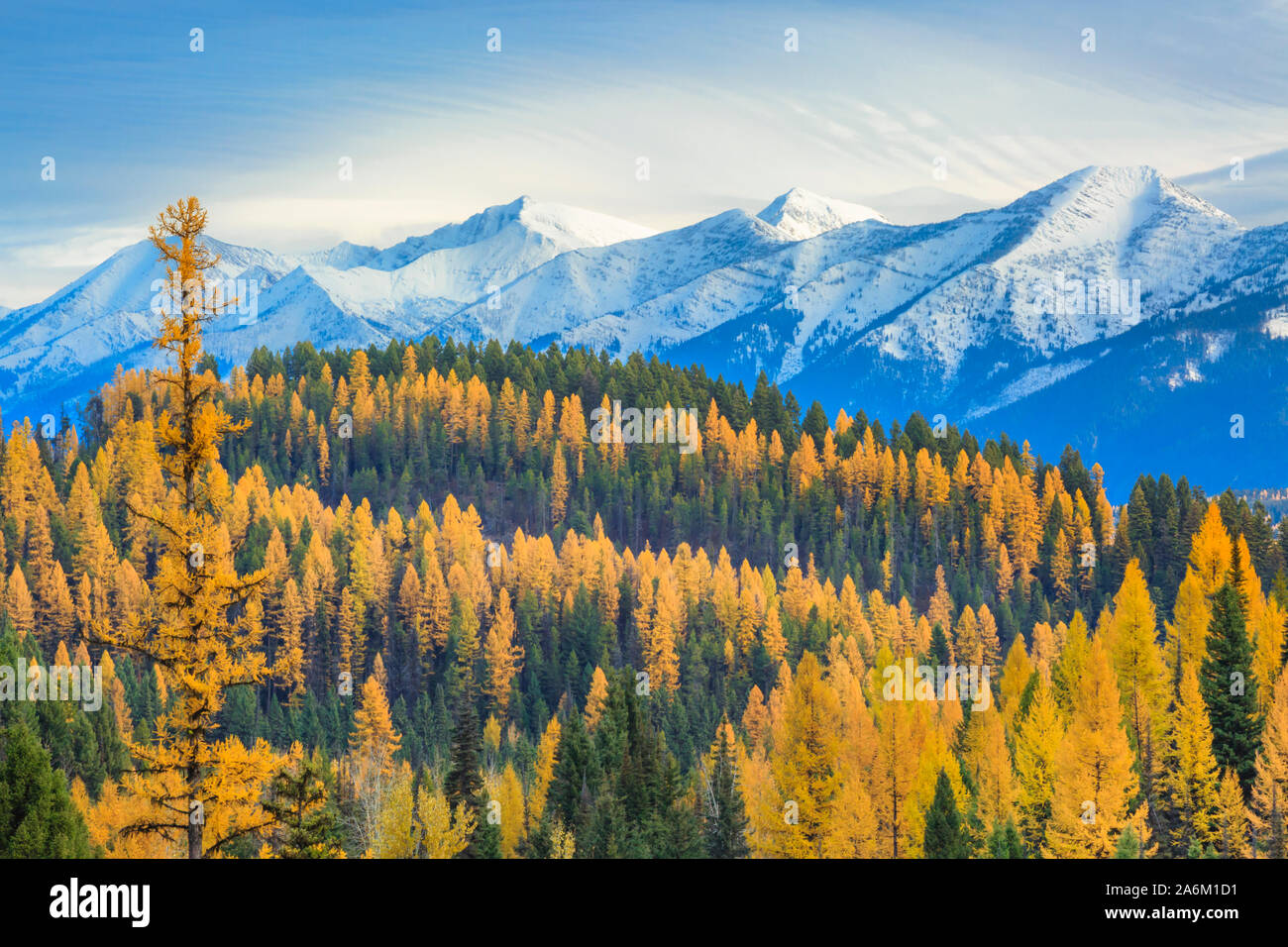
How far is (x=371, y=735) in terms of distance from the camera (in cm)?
12406

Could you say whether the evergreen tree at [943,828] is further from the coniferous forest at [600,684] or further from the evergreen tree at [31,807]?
the evergreen tree at [31,807]

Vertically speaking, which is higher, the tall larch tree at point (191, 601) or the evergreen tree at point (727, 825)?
the tall larch tree at point (191, 601)

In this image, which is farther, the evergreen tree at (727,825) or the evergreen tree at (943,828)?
the evergreen tree at (727,825)

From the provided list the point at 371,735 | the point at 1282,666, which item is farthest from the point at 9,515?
the point at 1282,666

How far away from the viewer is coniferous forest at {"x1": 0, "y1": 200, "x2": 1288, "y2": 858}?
128ft

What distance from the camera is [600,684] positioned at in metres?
127

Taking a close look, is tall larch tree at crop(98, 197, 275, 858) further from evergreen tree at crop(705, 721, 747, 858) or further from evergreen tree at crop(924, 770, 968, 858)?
evergreen tree at crop(705, 721, 747, 858)

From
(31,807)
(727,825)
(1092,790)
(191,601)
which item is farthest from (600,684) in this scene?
(191,601)

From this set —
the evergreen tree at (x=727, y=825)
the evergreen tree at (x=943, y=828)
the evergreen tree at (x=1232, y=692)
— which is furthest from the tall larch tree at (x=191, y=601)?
the evergreen tree at (x=1232, y=692)

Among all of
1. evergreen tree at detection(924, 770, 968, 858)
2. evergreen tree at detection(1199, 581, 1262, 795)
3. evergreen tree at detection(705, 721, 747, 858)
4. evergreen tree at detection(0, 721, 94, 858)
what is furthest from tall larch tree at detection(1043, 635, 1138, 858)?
evergreen tree at detection(0, 721, 94, 858)

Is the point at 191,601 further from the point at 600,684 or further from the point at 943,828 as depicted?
the point at 600,684

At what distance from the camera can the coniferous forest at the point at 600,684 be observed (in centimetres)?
3909
